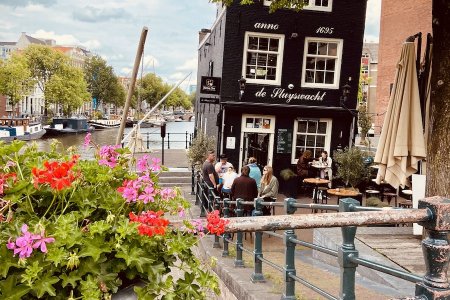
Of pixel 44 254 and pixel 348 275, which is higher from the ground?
pixel 44 254

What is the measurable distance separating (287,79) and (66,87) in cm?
4674

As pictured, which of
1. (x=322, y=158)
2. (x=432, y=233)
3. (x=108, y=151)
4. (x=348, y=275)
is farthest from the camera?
(x=322, y=158)

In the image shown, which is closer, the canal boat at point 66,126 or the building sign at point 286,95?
the building sign at point 286,95

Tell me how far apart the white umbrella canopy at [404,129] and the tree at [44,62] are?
176ft

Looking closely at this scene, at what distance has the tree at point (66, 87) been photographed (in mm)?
55625

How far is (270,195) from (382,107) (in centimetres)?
3251

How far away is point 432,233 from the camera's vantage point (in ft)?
5.81

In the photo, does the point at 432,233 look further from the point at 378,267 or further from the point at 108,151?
the point at 108,151

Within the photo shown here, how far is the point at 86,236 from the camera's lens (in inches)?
57.9

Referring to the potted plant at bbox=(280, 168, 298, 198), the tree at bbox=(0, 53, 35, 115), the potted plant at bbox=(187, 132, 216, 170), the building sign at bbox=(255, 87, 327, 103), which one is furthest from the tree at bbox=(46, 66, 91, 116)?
the potted plant at bbox=(280, 168, 298, 198)

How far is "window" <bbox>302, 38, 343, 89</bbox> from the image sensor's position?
1598cm

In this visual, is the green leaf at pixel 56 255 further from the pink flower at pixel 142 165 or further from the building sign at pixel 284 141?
the building sign at pixel 284 141

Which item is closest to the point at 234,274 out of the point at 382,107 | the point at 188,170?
the point at 188,170

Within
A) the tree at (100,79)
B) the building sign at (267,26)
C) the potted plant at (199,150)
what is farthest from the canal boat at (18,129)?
the tree at (100,79)
